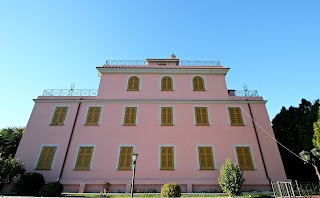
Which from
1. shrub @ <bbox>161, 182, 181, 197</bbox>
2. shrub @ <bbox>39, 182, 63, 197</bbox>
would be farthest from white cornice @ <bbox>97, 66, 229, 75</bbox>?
shrub @ <bbox>161, 182, 181, 197</bbox>

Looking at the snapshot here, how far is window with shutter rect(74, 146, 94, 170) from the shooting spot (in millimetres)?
14089

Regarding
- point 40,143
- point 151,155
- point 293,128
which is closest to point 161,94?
point 151,155

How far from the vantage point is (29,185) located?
1185 cm

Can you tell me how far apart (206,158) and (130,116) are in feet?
21.9

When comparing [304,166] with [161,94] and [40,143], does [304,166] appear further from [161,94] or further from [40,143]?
[40,143]

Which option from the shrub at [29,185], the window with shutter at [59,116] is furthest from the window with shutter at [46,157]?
the window with shutter at [59,116]

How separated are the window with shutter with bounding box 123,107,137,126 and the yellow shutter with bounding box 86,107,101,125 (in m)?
2.23

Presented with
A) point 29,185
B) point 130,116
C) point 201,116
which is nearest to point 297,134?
point 201,116

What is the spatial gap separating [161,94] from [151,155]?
5.48 meters

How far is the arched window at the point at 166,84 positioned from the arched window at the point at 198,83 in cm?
210

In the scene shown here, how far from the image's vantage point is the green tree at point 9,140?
18.6 metres

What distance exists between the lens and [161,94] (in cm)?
1745

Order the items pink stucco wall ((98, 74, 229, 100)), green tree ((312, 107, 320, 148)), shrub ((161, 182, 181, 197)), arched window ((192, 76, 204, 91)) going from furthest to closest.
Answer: arched window ((192, 76, 204, 91)), pink stucco wall ((98, 74, 229, 100)), green tree ((312, 107, 320, 148)), shrub ((161, 182, 181, 197))

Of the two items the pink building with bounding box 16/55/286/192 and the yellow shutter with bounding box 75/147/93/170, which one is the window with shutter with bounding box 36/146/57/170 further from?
the yellow shutter with bounding box 75/147/93/170
